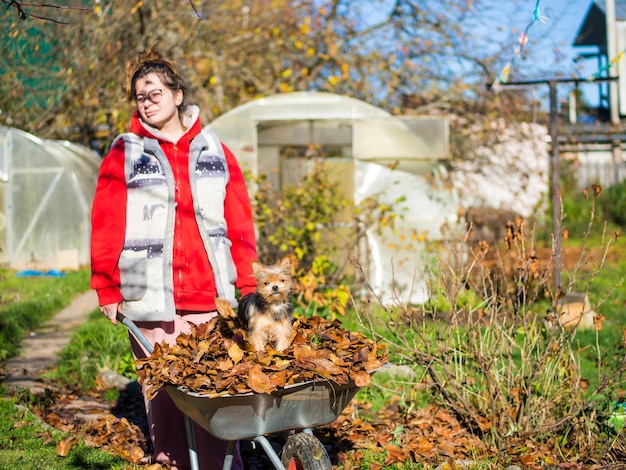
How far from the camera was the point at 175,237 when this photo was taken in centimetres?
356

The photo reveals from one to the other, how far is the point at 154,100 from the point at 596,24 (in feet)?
64.5

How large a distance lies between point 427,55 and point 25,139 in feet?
21.8

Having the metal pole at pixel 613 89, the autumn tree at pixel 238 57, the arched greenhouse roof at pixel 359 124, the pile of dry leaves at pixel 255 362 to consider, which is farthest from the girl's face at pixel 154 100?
the metal pole at pixel 613 89

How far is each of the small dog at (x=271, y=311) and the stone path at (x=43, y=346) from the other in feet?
9.92

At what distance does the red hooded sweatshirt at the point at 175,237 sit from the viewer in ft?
11.5

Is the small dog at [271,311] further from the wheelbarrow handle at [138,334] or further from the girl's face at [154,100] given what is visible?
the girl's face at [154,100]

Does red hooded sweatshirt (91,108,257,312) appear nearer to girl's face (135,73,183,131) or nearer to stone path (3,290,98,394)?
girl's face (135,73,183,131)

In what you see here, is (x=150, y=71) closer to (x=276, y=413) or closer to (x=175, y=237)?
(x=175, y=237)

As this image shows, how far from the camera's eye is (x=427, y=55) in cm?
1263

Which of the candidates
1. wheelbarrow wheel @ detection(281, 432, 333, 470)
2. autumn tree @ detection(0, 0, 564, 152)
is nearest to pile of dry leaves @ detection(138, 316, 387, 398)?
wheelbarrow wheel @ detection(281, 432, 333, 470)

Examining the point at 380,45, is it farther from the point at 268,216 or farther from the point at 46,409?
the point at 46,409

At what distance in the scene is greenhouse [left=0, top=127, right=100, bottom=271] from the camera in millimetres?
11859

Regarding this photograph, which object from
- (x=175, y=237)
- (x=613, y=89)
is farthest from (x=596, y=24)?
(x=175, y=237)

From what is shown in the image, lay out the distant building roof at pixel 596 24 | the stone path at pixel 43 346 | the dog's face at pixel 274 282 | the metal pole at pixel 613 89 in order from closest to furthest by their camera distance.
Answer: the dog's face at pixel 274 282
the stone path at pixel 43 346
the metal pole at pixel 613 89
the distant building roof at pixel 596 24
